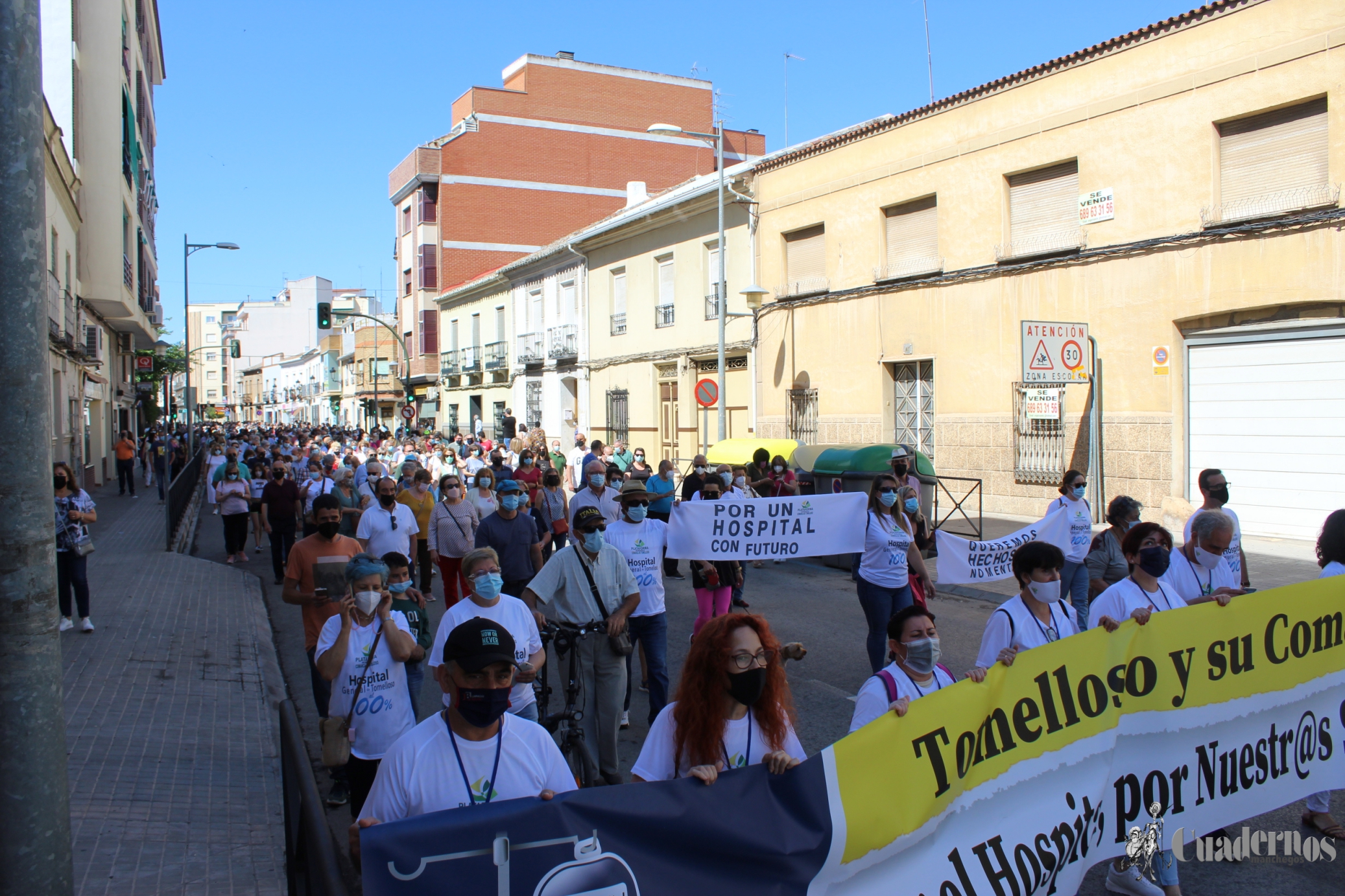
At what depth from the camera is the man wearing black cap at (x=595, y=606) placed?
18.7 feet

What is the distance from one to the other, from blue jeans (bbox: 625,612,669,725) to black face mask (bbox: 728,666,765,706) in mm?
3121

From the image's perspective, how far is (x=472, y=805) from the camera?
8.90 feet

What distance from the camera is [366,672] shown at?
4.64 m

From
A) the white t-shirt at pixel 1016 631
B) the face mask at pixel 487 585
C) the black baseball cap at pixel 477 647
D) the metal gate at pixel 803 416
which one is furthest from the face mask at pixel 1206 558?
the metal gate at pixel 803 416

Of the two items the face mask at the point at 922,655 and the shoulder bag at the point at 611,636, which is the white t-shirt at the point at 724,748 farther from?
the shoulder bag at the point at 611,636

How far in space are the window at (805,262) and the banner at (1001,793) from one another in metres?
17.6

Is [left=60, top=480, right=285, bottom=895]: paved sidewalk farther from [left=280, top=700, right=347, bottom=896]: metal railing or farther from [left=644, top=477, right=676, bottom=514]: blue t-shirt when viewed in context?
[left=644, top=477, right=676, bottom=514]: blue t-shirt

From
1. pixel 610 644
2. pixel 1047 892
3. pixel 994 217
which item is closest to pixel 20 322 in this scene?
pixel 610 644

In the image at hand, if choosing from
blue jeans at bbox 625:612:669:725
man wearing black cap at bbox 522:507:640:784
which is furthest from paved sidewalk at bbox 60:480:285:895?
blue jeans at bbox 625:612:669:725

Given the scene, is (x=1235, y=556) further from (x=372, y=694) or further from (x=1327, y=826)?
(x=372, y=694)

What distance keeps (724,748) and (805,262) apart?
20.0 meters

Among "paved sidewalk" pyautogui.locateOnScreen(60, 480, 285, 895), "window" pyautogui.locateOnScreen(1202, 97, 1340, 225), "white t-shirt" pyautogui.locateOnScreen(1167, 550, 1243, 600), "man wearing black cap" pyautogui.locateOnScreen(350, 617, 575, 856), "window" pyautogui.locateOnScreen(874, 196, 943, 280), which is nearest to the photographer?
"man wearing black cap" pyautogui.locateOnScreen(350, 617, 575, 856)

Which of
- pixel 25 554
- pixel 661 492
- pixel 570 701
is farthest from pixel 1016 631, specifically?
pixel 661 492

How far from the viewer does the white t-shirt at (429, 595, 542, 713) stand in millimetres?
4996
